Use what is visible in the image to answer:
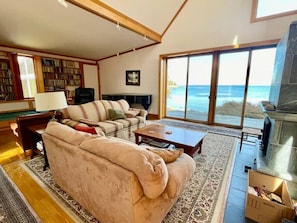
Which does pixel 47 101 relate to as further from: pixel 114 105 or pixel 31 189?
pixel 114 105

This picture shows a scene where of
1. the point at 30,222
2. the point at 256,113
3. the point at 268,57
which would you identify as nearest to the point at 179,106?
the point at 256,113

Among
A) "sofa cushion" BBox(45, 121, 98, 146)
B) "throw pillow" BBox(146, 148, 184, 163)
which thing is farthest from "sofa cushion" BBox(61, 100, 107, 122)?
"throw pillow" BBox(146, 148, 184, 163)

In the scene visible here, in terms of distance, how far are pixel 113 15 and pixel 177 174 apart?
3.61 meters

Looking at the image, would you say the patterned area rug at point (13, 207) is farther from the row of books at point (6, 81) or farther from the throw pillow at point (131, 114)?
the row of books at point (6, 81)

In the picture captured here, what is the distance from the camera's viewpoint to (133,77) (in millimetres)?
5770

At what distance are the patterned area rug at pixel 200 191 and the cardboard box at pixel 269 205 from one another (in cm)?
27

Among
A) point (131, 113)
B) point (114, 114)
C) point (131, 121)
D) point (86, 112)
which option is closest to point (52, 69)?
point (86, 112)

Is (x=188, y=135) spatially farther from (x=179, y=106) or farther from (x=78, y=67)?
(x=78, y=67)

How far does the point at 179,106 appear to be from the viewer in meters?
5.22

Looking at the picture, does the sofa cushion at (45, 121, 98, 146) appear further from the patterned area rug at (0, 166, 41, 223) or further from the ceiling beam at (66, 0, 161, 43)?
the ceiling beam at (66, 0, 161, 43)

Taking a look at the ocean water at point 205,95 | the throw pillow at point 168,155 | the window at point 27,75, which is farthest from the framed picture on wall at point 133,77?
the throw pillow at point 168,155

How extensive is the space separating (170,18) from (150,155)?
15.2ft

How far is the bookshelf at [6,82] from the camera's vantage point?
4.41 meters

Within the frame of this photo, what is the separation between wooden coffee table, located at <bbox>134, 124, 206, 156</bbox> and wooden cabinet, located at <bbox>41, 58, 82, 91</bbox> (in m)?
4.68
